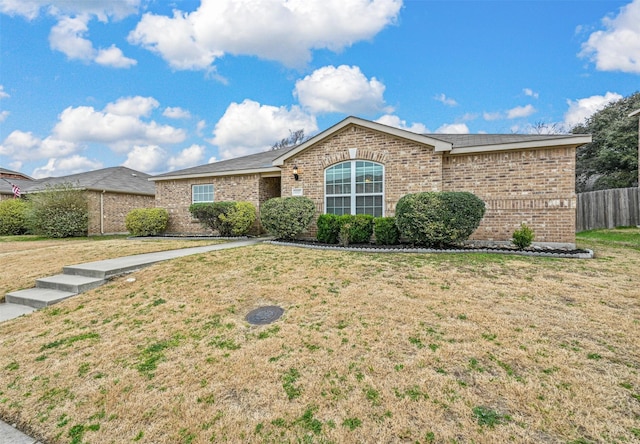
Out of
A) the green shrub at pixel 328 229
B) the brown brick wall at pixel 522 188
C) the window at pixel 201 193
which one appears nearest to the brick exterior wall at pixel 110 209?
the window at pixel 201 193

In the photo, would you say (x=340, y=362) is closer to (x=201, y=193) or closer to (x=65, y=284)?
(x=65, y=284)

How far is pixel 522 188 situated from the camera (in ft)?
28.6

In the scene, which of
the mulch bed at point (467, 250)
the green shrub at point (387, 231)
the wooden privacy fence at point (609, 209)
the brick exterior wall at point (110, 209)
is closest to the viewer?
the mulch bed at point (467, 250)

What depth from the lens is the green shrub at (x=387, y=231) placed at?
872cm

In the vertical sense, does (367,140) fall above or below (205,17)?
below

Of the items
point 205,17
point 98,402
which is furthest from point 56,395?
point 205,17

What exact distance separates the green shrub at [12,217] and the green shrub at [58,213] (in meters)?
2.65

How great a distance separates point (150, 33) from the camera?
11133mm

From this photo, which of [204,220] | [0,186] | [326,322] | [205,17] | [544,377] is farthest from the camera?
[0,186]

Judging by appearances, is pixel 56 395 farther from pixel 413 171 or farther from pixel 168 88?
pixel 168 88

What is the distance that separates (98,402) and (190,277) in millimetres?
3353

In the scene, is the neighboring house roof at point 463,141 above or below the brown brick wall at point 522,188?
above

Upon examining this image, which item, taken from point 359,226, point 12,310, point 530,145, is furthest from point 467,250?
point 12,310

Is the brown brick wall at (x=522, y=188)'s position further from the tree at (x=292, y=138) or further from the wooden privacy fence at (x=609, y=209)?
the tree at (x=292, y=138)
